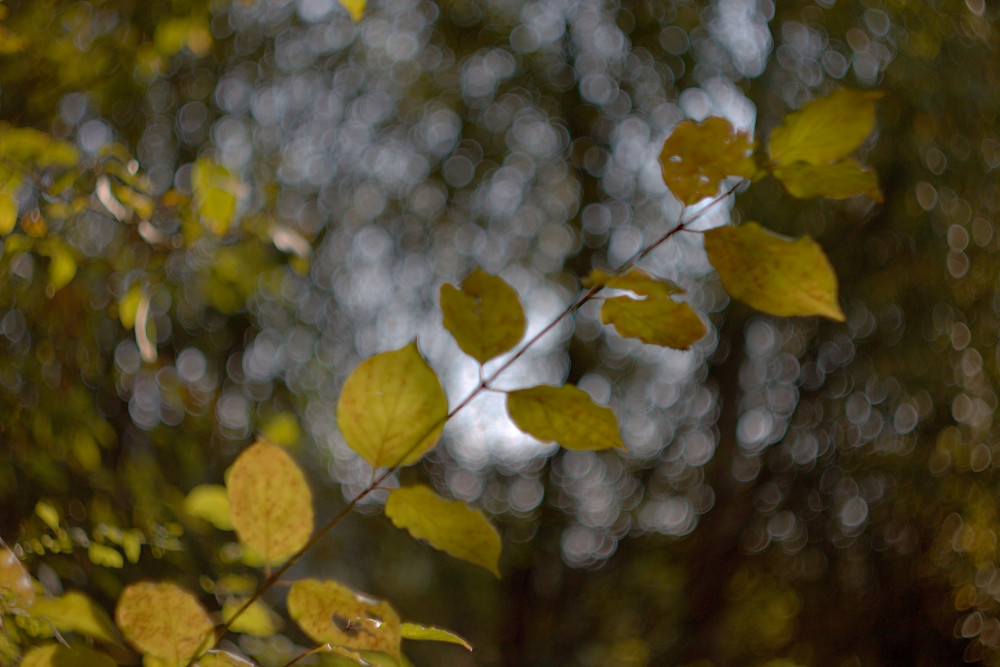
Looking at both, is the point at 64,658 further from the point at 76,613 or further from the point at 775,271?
the point at 775,271

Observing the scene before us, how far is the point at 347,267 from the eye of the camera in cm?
244

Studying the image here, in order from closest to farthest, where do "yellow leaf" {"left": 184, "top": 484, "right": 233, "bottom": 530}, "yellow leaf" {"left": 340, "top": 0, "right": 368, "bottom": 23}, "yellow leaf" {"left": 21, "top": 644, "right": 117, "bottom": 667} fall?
"yellow leaf" {"left": 21, "top": 644, "right": 117, "bottom": 667} < "yellow leaf" {"left": 340, "top": 0, "right": 368, "bottom": 23} < "yellow leaf" {"left": 184, "top": 484, "right": 233, "bottom": 530}

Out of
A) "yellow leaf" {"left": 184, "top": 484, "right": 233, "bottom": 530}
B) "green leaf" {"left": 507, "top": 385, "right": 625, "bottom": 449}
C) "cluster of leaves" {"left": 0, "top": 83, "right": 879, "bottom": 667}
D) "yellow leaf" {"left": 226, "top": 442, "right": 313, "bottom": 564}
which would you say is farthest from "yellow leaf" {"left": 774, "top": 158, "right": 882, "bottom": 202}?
"yellow leaf" {"left": 184, "top": 484, "right": 233, "bottom": 530}

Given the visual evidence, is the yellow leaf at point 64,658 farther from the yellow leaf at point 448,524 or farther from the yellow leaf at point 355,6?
the yellow leaf at point 355,6

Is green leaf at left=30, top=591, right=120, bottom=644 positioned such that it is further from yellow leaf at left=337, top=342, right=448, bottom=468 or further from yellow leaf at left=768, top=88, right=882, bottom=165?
yellow leaf at left=768, top=88, right=882, bottom=165

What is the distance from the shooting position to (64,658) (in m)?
0.22

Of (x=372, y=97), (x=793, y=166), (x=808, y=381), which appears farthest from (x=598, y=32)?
(x=793, y=166)

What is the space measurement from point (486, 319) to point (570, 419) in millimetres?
50

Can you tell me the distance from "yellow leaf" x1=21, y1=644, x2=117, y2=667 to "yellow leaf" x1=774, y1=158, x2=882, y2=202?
0.29m

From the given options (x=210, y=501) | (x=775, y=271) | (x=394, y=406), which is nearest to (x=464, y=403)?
(x=394, y=406)

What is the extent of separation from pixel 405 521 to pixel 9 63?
37.0 inches

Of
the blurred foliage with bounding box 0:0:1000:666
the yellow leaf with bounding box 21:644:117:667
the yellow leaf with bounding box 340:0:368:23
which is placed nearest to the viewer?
the yellow leaf with bounding box 21:644:117:667

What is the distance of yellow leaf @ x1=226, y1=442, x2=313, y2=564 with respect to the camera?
250mm

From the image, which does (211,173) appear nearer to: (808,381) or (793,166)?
(793,166)
